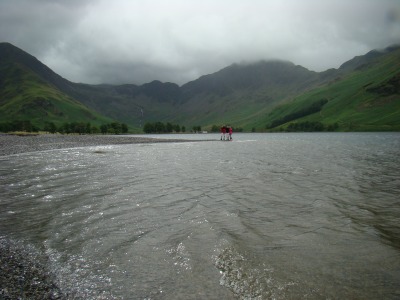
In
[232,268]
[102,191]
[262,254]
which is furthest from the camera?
[102,191]

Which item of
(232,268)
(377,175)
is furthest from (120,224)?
(377,175)

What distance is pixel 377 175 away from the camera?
1046 inches

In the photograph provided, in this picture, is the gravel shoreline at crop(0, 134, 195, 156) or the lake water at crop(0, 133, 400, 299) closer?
the lake water at crop(0, 133, 400, 299)

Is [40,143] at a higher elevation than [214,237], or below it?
higher

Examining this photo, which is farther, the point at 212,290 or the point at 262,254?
the point at 262,254

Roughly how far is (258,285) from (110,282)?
4.02m

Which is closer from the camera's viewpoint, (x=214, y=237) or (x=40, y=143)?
(x=214, y=237)

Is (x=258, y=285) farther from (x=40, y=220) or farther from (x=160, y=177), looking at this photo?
(x=160, y=177)

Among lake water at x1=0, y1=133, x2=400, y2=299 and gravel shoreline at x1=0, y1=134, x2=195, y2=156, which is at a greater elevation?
gravel shoreline at x1=0, y1=134, x2=195, y2=156

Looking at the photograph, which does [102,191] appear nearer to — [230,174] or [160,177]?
[160,177]

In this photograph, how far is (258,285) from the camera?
7.81 m

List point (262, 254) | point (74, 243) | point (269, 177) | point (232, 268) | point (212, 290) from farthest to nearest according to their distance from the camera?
point (269, 177) < point (74, 243) < point (262, 254) < point (232, 268) < point (212, 290)

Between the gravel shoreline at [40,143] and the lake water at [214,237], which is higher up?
the gravel shoreline at [40,143]

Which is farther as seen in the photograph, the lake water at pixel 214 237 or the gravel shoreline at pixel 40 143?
the gravel shoreline at pixel 40 143
